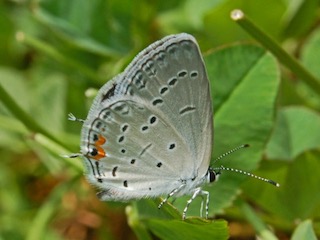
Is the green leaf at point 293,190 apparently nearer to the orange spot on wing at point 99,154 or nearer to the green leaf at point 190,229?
the green leaf at point 190,229

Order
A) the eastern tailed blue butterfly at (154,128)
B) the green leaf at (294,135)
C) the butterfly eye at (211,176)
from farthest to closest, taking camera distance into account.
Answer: the green leaf at (294,135)
the butterfly eye at (211,176)
the eastern tailed blue butterfly at (154,128)

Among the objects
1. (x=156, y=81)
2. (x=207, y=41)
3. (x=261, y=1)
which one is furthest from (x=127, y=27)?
(x=156, y=81)

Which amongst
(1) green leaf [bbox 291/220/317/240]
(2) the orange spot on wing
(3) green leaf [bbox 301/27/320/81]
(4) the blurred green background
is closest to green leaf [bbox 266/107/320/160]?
(4) the blurred green background

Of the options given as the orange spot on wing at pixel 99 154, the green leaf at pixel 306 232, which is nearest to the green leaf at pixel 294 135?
the green leaf at pixel 306 232

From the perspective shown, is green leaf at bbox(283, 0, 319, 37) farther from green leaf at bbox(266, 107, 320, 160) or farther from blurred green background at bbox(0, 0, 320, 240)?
green leaf at bbox(266, 107, 320, 160)

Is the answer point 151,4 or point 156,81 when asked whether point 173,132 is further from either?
point 151,4

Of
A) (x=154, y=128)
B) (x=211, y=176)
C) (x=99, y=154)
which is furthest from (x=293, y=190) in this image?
(x=99, y=154)

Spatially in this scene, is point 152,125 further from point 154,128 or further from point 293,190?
point 293,190
